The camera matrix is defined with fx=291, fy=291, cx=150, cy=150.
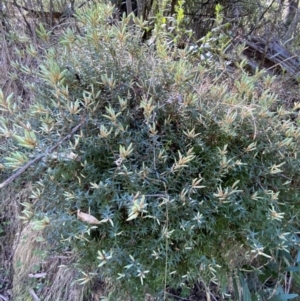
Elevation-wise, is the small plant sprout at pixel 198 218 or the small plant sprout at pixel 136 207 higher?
the small plant sprout at pixel 136 207

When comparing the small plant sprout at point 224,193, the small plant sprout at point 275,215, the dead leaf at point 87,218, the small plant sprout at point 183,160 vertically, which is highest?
the small plant sprout at point 183,160

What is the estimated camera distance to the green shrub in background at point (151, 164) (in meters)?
0.66

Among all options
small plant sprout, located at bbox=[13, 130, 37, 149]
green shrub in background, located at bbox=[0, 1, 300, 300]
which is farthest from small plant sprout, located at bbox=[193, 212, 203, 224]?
small plant sprout, located at bbox=[13, 130, 37, 149]

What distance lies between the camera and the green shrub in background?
2.18ft

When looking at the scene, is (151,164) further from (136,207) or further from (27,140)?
(27,140)

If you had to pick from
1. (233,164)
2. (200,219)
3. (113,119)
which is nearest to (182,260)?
(200,219)

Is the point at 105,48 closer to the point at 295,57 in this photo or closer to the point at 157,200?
the point at 157,200

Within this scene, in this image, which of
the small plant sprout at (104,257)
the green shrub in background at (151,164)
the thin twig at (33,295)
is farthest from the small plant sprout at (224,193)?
the thin twig at (33,295)

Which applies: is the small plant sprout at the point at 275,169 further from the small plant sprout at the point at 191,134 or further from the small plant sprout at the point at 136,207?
the small plant sprout at the point at 136,207

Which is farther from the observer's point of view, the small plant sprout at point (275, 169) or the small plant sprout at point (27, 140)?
the small plant sprout at point (275, 169)

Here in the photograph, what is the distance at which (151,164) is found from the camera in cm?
68

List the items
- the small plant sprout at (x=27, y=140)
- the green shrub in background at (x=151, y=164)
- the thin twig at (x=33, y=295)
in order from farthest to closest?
1. the thin twig at (x=33, y=295)
2. the green shrub in background at (x=151, y=164)
3. the small plant sprout at (x=27, y=140)

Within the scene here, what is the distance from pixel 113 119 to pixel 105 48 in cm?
22

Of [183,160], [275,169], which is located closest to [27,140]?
[183,160]
